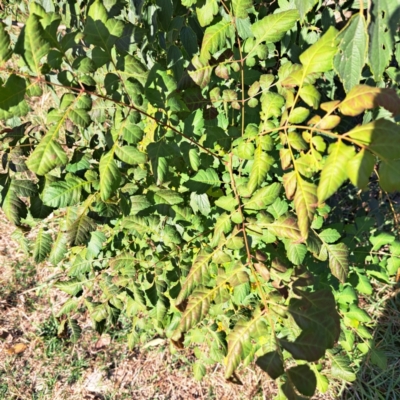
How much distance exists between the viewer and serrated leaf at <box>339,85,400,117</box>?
2.77 ft

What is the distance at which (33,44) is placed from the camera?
101 cm

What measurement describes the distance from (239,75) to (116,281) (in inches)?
35.7

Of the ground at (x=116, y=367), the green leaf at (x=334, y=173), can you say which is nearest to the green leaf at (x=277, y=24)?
the green leaf at (x=334, y=173)

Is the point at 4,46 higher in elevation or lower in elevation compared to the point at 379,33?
higher

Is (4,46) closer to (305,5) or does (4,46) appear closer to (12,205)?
(12,205)

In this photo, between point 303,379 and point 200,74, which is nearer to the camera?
point 303,379

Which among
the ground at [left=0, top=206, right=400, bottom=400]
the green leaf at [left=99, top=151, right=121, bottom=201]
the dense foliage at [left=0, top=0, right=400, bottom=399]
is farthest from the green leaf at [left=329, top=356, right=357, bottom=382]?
the green leaf at [left=99, top=151, right=121, bottom=201]

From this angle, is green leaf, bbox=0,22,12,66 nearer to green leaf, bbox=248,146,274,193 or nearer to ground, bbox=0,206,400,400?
green leaf, bbox=248,146,274,193

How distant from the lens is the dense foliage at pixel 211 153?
3.31 ft

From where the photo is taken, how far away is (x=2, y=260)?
329cm

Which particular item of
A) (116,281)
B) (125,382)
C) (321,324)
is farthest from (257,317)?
(125,382)

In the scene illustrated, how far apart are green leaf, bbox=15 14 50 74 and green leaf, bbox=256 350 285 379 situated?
902 millimetres

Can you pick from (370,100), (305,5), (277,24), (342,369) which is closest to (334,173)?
(370,100)

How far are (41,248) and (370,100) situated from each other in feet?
3.86
